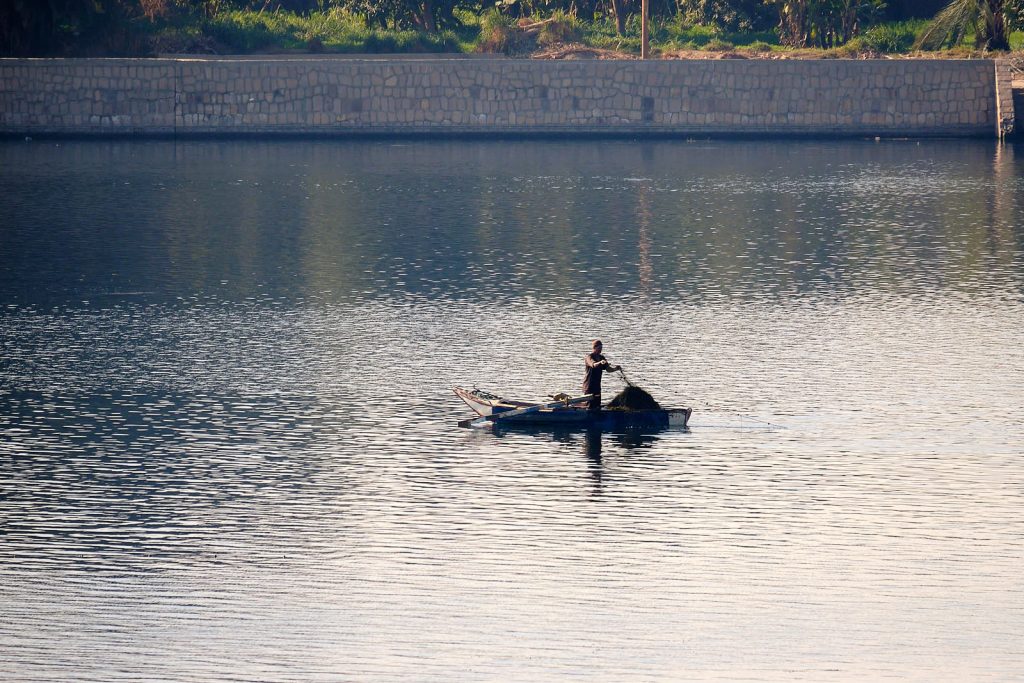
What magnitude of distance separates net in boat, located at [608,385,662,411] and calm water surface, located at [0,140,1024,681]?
1.77ft

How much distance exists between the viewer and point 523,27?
68062 millimetres

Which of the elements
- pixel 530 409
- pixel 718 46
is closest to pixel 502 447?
pixel 530 409

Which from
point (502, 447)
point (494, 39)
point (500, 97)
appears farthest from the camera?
point (494, 39)

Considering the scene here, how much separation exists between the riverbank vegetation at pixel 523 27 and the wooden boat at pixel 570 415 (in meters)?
42.7

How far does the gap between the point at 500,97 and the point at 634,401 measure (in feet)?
127

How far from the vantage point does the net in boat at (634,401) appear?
24.1 m

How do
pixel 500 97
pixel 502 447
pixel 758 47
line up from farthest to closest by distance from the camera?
pixel 758 47 < pixel 500 97 < pixel 502 447

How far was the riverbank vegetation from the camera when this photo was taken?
6419 cm

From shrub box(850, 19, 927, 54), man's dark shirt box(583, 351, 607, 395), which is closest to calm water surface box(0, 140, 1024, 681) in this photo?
man's dark shirt box(583, 351, 607, 395)

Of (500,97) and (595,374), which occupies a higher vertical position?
(500,97)

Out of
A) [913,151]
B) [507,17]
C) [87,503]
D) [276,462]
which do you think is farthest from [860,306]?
[507,17]

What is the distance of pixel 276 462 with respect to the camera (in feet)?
74.5

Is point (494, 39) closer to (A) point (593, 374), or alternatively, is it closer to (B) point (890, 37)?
(B) point (890, 37)

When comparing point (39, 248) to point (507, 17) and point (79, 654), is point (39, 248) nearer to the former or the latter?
point (79, 654)
